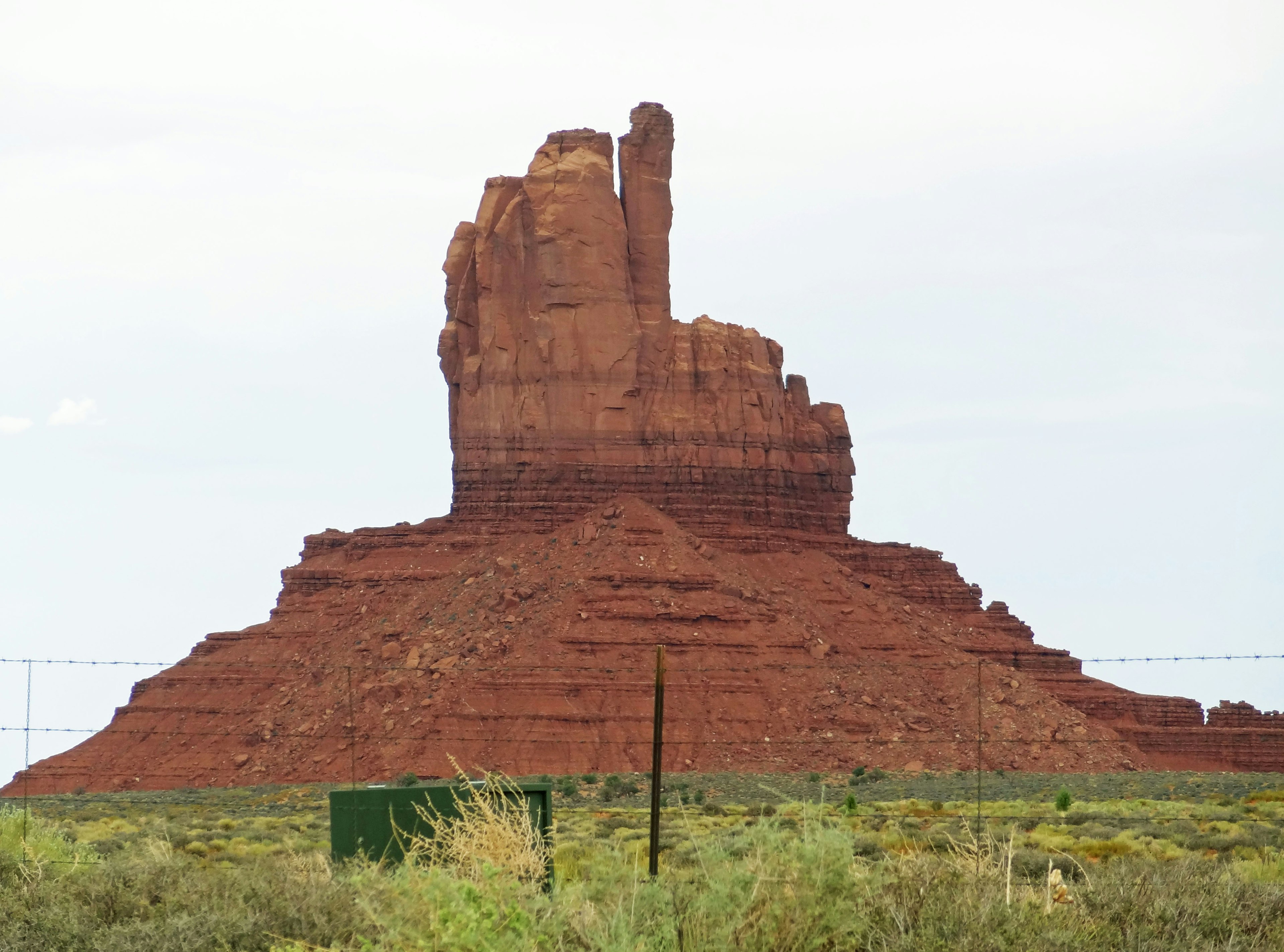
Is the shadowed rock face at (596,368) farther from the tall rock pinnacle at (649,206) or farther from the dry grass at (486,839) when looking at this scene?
the dry grass at (486,839)

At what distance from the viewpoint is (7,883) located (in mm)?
23594

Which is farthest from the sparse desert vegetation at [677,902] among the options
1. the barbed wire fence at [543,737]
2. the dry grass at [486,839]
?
the barbed wire fence at [543,737]

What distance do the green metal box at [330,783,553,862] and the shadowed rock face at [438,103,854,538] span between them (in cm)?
6357

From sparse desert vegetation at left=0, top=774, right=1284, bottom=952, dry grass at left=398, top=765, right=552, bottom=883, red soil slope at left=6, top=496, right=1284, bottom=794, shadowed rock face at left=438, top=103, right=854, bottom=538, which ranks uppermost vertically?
shadowed rock face at left=438, top=103, right=854, bottom=538

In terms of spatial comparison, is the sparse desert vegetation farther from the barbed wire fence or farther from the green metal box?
the barbed wire fence

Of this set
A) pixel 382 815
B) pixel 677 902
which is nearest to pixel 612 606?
pixel 382 815

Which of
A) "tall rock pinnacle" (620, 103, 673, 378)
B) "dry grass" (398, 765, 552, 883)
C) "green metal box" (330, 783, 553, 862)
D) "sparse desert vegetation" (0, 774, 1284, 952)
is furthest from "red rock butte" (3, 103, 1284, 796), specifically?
"dry grass" (398, 765, 552, 883)

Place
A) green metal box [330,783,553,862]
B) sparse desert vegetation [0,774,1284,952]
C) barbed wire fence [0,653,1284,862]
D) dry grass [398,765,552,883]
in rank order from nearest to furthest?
sparse desert vegetation [0,774,1284,952] < dry grass [398,765,552,883] < green metal box [330,783,553,862] < barbed wire fence [0,653,1284,862]

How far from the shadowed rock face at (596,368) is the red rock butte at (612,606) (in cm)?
11

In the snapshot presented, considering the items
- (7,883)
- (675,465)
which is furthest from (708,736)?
(7,883)

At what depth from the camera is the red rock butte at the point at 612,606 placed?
70438 mm

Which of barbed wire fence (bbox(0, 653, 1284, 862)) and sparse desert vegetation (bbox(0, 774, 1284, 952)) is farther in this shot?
barbed wire fence (bbox(0, 653, 1284, 862))

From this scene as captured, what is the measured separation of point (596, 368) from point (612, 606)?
14.1m

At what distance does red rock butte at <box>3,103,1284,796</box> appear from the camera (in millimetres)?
70438
